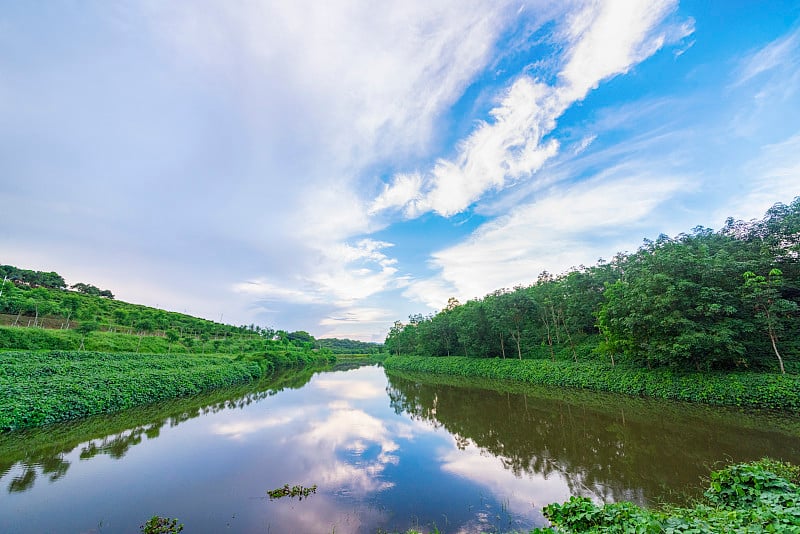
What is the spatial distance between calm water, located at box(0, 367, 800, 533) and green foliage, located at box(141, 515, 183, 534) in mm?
211

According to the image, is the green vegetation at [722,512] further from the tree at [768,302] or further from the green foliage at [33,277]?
the green foliage at [33,277]

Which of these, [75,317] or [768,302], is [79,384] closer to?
[75,317]

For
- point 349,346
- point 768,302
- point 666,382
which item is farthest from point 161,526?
point 349,346

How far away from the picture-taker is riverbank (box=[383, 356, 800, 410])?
12.8 meters

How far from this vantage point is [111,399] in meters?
15.4

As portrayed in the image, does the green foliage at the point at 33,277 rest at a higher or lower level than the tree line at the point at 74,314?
higher

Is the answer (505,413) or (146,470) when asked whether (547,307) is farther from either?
(146,470)

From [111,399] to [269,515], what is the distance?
1474cm

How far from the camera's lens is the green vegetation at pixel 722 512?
11.9 ft

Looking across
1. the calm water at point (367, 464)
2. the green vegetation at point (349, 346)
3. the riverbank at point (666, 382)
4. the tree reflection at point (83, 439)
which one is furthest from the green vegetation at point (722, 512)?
the green vegetation at point (349, 346)

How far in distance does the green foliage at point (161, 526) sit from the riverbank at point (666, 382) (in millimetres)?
19614

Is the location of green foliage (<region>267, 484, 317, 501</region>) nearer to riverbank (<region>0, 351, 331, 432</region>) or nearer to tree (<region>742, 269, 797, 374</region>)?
riverbank (<region>0, 351, 331, 432</region>)

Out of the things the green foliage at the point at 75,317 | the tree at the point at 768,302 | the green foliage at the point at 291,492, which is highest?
the green foliage at the point at 75,317

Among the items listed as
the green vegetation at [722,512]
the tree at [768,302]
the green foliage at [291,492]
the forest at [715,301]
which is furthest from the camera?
the forest at [715,301]
